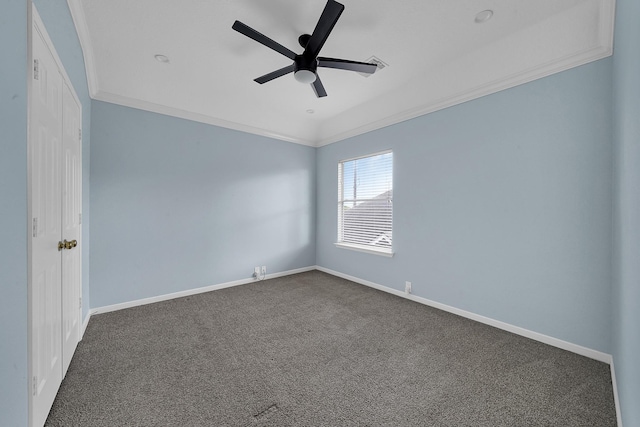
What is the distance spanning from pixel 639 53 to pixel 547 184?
1612 millimetres

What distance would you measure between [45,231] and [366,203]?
3.71 m

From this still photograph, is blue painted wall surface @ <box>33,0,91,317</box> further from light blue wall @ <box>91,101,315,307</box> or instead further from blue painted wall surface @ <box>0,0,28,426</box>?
blue painted wall surface @ <box>0,0,28,426</box>

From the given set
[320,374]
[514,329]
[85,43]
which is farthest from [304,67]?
[514,329]

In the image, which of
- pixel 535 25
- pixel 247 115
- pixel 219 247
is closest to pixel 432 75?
pixel 535 25

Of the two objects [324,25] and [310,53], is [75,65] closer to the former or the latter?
[310,53]

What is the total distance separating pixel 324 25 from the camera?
72.7 inches

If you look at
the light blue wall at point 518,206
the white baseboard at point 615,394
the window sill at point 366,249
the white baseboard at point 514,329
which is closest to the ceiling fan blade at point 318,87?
the light blue wall at point 518,206

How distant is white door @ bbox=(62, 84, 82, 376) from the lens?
5.93 feet

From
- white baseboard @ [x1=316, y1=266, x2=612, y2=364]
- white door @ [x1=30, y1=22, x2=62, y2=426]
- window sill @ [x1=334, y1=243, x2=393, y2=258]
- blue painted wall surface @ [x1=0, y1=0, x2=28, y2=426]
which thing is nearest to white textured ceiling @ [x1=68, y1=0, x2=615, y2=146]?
white door @ [x1=30, y1=22, x2=62, y2=426]

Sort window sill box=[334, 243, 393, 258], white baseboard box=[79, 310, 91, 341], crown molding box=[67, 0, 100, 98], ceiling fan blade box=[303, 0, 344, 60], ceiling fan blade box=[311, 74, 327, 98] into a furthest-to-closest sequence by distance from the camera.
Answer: window sill box=[334, 243, 393, 258] < ceiling fan blade box=[311, 74, 327, 98] < white baseboard box=[79, 310, 91, 341] < crown molding box=[67, 0, 100, 98] < ceiling fan blade box=[303, 0, 344, 60]

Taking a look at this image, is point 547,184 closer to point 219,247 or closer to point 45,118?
point 45,118

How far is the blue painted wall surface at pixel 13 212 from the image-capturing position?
3.08 feet

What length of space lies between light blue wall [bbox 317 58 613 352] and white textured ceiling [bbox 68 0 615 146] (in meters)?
0.26

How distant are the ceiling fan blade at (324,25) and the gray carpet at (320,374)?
2.61m
